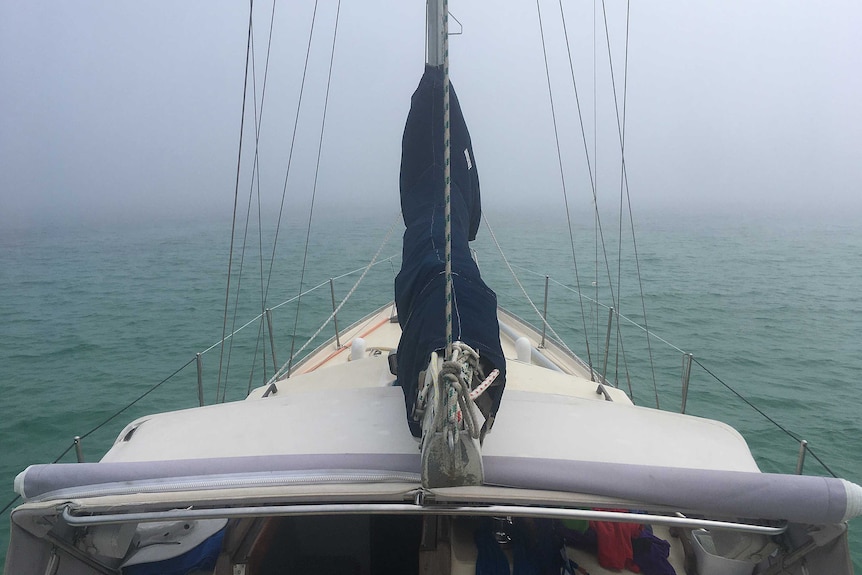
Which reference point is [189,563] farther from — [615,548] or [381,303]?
[381,303]

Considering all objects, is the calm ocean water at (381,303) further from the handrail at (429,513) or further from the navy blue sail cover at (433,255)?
the handrail at (429,513)

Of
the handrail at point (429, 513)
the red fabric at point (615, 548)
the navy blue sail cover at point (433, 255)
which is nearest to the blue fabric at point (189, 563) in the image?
the handrail at point (429, 513)

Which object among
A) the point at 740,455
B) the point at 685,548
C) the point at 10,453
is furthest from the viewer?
the point at 10,453

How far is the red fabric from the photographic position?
7.13 ft

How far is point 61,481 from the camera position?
60.1 inches

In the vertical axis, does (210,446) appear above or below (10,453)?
above

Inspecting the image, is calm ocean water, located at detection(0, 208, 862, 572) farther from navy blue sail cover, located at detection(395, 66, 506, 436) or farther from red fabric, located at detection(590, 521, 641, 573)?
red fabric, located at detection(590, 521, 641, 573)

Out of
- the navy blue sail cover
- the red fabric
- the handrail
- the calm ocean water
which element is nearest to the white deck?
the navy blue sail cover

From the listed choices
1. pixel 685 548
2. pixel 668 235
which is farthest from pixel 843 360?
pixel 668 235

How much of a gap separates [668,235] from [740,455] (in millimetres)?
30545

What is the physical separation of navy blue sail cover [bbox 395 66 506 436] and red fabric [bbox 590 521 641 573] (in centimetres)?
97

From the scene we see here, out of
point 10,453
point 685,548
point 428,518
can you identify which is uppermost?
point 428,518

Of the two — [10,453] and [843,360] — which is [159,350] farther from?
[843,360]

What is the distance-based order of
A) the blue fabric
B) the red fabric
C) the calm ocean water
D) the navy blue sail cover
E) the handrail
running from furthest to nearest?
1. the calm ocean water
2. the red fabric
3. the blue fabric
4. the navy blue sail cover
5. the handrail
